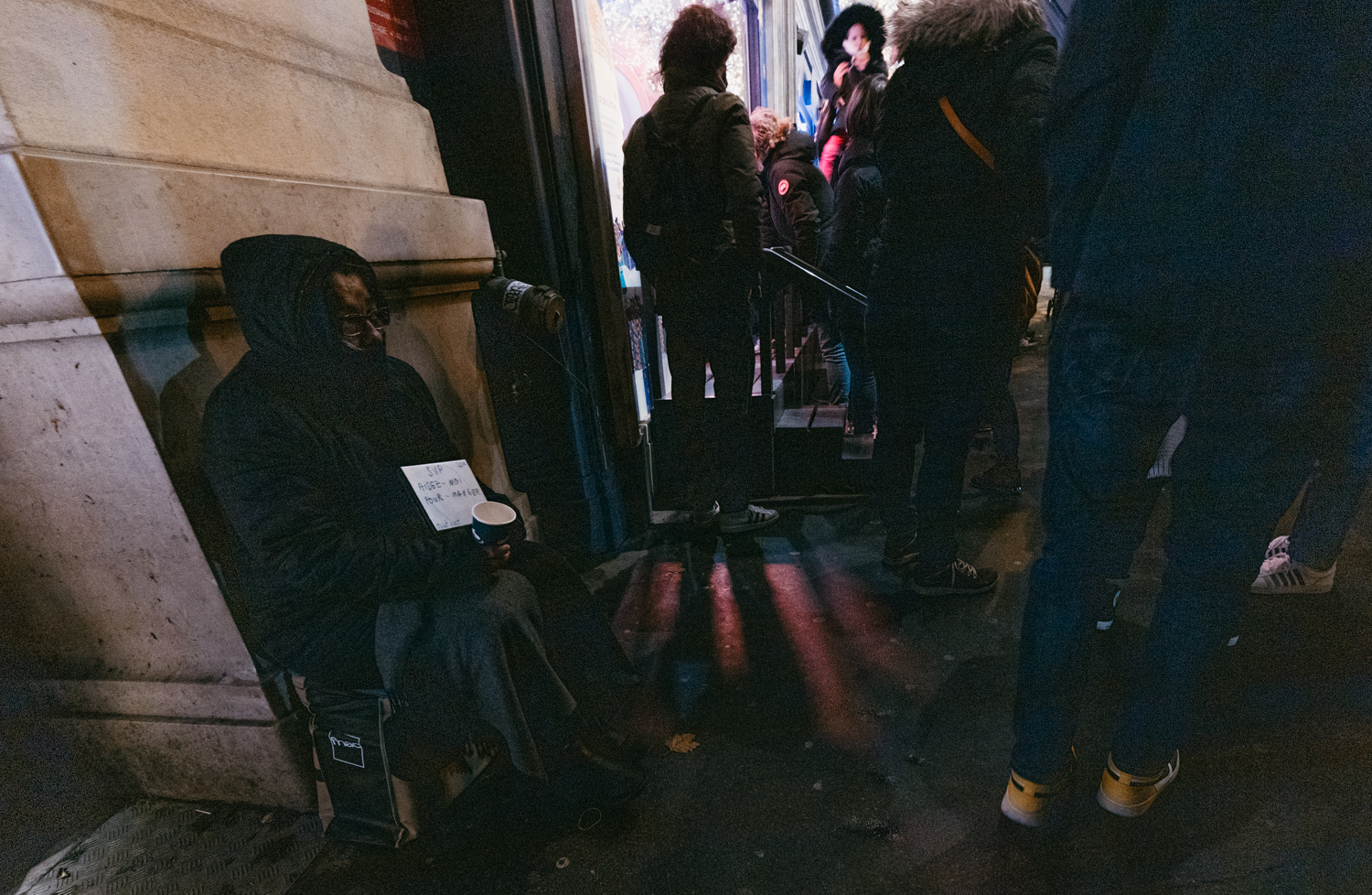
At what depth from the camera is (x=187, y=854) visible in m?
1.74

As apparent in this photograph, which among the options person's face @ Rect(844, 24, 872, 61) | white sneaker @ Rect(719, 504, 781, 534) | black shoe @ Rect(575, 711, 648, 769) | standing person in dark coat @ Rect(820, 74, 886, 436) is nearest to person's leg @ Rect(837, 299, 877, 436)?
standing person in dark coat @ Rect(820, 74, 886, 436)

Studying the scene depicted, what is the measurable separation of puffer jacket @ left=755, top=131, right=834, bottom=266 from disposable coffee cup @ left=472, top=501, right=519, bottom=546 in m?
Result: 3.40

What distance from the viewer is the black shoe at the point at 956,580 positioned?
2680 millimetres

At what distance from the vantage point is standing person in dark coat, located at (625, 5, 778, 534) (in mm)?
2844

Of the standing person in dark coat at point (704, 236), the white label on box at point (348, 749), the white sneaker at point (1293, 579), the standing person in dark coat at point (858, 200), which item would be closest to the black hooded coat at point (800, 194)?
the standing person in dark coat at point (858, 200)

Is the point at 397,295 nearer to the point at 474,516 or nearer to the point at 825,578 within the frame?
the point at 474,516

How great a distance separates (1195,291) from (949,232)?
132 cm

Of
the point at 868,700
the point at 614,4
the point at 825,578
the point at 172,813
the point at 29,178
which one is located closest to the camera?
the point at 29,178

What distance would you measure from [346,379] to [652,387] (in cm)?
262

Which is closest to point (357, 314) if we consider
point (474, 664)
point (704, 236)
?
point (474, 664)

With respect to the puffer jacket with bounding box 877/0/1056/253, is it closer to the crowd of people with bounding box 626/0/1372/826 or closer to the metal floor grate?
the crowd of people with bounding box 626/0/1372/826

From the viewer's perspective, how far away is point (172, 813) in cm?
189

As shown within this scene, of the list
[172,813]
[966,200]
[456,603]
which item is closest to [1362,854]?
[966,200]

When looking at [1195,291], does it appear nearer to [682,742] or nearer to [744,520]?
[682,742]
